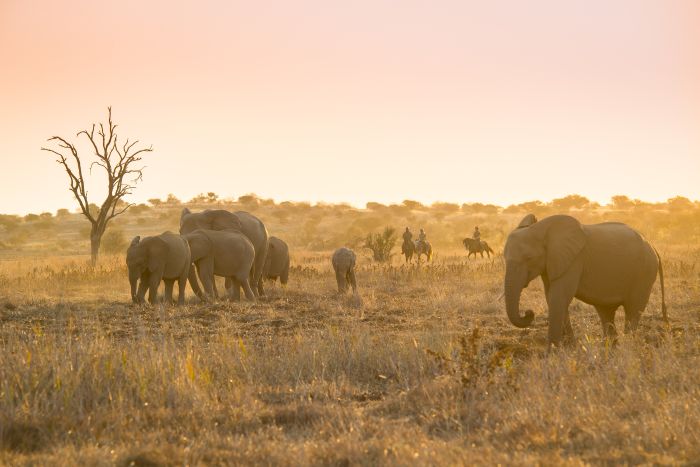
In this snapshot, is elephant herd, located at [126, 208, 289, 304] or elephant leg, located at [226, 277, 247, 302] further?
elephant leg, located at [226, 277, 247, 302]

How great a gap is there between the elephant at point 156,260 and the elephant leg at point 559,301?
817 centimetres

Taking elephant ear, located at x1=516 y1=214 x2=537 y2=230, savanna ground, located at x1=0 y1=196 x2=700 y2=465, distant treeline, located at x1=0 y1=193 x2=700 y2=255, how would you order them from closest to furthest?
savanna ground, located at x1=0 y1=196 x2=700 y2=465
elephant ear, located at x1=516 y1=214 x2=537 y2=230
distant treeline, located at x1=0 y1=193 x2=700 y2=255

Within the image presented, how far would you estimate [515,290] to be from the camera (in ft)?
31.4

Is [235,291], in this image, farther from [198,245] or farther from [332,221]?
[332,221]

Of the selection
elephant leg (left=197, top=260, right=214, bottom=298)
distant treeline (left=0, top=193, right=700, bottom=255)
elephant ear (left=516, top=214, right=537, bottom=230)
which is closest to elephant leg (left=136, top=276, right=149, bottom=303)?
elephant leg (left=197, top=260, right=214, bottom=298)

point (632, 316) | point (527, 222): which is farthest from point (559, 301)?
A: point (632, 316)

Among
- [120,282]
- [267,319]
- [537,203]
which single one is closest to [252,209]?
[537,203]

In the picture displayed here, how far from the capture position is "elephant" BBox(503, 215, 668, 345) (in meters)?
9.61

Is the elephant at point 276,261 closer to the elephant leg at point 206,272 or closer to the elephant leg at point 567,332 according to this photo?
the elephant leg at point 206,272

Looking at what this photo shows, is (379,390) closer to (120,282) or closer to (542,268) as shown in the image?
(542,268)

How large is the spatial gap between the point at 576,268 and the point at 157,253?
339 inches

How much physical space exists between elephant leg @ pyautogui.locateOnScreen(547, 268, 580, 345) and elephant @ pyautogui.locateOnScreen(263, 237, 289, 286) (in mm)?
12466

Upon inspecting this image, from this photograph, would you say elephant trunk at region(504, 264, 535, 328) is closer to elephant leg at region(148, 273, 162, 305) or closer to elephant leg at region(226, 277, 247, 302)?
elephant leg at region(148, 273, 162, 305)

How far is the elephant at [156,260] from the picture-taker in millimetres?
15039
